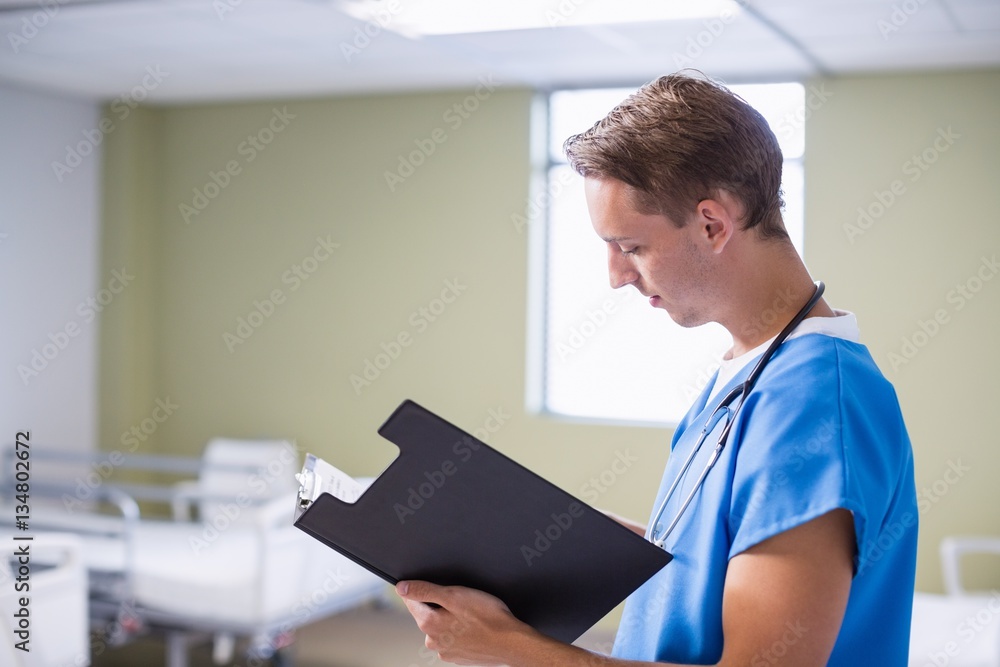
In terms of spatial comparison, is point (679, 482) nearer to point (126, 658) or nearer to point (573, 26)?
point (573, 26)

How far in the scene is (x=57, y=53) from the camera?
4.02m

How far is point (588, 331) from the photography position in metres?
4.62

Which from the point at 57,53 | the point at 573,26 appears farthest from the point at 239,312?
the point at 573,26

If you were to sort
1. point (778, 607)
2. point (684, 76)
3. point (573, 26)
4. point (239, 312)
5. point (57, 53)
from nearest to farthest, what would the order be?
point (778, 607) → point (684, 76) → point (573, 26) → point (57, 53) → point (239, 312)

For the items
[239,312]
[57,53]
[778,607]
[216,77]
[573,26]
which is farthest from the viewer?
[239,312]

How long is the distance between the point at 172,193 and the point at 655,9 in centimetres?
301

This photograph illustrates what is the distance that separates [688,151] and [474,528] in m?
0.44

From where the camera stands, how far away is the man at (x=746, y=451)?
2.98 ft
